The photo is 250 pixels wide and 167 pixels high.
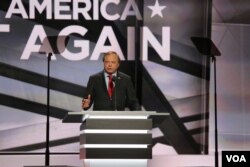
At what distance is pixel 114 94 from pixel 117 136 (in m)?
0.74

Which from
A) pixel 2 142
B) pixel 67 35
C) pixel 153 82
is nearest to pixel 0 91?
pixel 2 142

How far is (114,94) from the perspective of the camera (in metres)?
5.42

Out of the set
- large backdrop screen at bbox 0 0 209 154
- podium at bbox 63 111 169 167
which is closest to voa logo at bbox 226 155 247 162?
podium at bbox 63 111 169 167

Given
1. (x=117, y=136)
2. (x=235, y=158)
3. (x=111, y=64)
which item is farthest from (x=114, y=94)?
(x=235, y=158)

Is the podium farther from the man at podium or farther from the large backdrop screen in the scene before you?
the large backdrop screen

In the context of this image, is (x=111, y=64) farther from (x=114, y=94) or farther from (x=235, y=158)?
(x=235, y=158)

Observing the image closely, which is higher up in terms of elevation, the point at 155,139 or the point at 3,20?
the point at 3,20

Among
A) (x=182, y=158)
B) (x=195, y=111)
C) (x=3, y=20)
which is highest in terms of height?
(x=3, y=20)

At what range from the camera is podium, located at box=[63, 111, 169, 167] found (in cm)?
470

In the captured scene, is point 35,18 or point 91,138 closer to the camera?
point 91,138

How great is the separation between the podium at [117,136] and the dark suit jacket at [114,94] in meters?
0.66

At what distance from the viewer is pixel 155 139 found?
281 inches

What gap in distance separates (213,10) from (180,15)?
1.34ft

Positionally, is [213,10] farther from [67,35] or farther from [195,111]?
[67,35]
